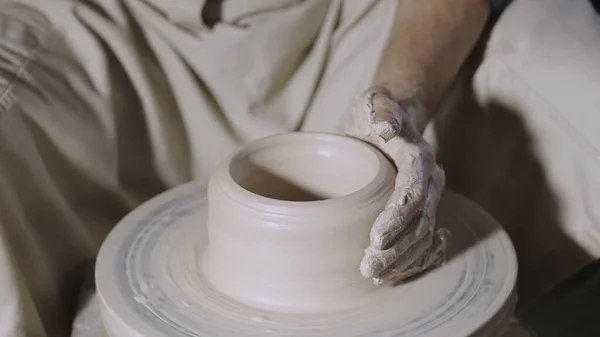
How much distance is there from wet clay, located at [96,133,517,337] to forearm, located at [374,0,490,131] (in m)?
0.21

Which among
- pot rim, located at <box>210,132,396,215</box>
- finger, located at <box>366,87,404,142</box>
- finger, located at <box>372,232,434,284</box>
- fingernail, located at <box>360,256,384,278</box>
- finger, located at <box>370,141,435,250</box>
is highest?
finger, located at <box>366,87,404,142</box>

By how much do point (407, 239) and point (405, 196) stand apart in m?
0.05

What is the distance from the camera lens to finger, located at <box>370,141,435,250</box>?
830 mm

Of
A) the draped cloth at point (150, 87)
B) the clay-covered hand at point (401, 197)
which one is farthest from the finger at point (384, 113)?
the draped cloth at point (150, 87)

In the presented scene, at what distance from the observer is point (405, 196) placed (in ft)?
2.80

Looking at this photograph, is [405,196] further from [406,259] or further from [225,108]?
[225,108]

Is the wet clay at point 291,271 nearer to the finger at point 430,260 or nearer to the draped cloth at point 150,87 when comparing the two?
the finger at point 430,260

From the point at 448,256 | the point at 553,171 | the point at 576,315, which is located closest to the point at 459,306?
the point at 448,256

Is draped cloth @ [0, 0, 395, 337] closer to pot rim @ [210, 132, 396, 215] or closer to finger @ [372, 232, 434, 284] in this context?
pot rim @ [210, 132, 396, 215]

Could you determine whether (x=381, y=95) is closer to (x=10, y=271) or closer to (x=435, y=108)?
(x=435, y=108)

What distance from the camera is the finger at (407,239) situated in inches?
32.8

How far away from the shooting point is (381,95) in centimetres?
98

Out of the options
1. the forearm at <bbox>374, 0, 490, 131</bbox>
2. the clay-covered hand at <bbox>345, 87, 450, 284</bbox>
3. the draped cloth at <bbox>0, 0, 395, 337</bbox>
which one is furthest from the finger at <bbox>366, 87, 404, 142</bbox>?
the draped cloth at <bbox>0, 0, 395, 337</bbox>

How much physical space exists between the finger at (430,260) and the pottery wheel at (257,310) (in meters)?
0.01
